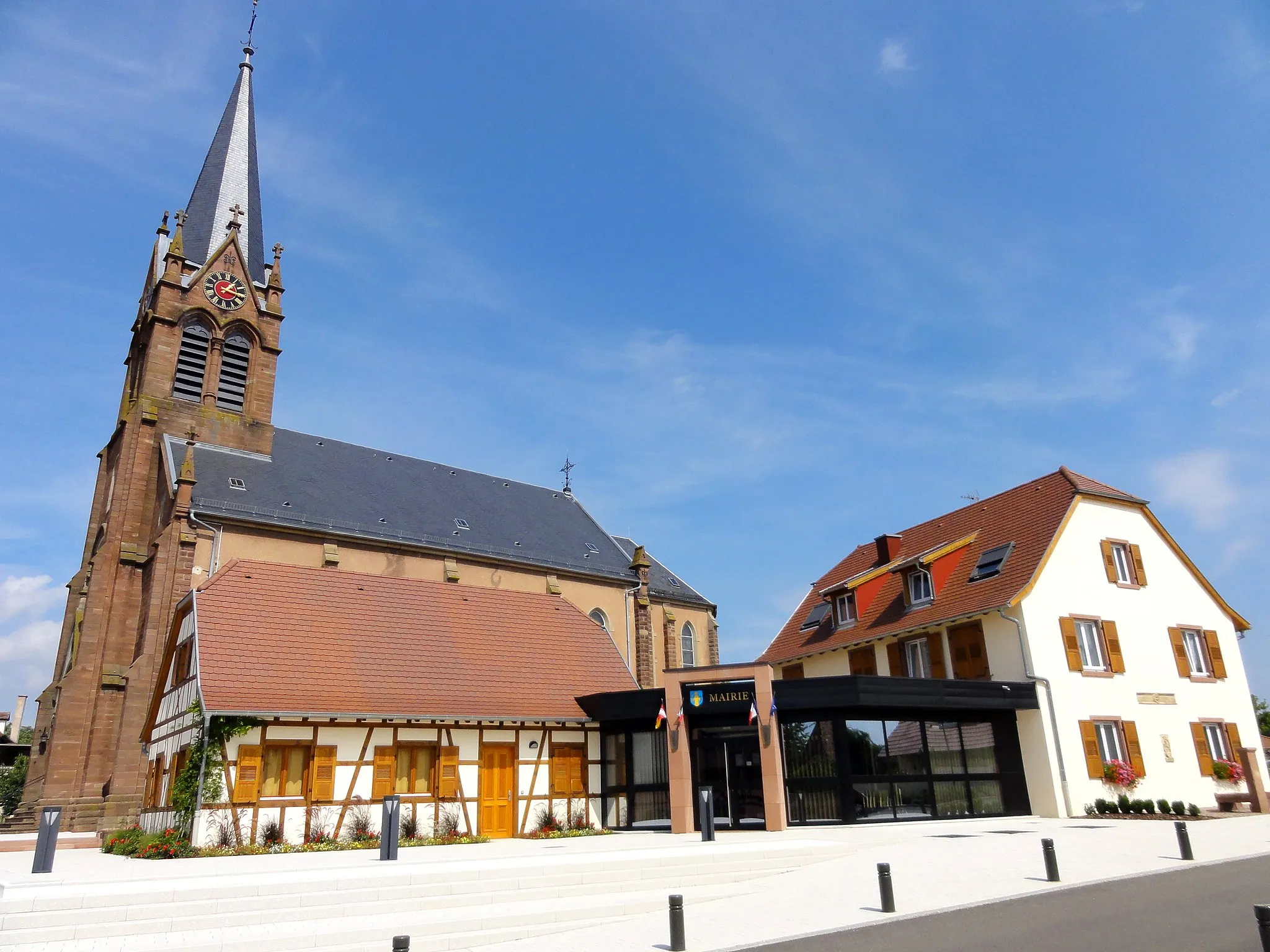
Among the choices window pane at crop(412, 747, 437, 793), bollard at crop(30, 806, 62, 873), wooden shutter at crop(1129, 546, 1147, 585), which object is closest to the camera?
bollard at crop(30, 806, 62, 873)

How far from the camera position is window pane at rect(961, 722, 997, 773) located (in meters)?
21.7

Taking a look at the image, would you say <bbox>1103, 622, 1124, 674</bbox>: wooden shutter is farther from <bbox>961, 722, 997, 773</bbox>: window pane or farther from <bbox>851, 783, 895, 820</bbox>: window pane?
<bbox>851, 783, 895, 820</bbox>: window pane

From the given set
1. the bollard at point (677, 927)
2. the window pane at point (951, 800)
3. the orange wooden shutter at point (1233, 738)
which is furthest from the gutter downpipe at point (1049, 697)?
the bollard at point (677, 927)

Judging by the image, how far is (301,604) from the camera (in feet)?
67.2

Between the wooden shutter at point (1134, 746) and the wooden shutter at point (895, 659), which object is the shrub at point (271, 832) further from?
the wooden shutter at point (1134, 746)

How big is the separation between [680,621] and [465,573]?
36.7 ft

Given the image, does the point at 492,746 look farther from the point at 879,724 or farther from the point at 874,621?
the point at 874,621

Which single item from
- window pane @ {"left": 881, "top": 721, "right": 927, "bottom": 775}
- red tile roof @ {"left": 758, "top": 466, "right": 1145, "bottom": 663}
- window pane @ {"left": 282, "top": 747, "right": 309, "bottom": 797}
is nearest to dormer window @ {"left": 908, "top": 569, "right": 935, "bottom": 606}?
red tile roof @ {"left": 758, "top": 466, "right": 1145, "bottom": 663}

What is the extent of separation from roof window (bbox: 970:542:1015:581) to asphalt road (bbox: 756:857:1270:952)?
45.9 ft

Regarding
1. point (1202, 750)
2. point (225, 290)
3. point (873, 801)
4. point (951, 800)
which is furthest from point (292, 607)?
point (1202, 750)

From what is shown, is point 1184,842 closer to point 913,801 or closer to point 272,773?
point 913,801

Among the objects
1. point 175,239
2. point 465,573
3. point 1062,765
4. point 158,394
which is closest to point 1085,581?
point 1062,765

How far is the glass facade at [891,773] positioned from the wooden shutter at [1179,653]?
6.94 m

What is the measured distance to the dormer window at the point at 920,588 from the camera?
2644 cm
